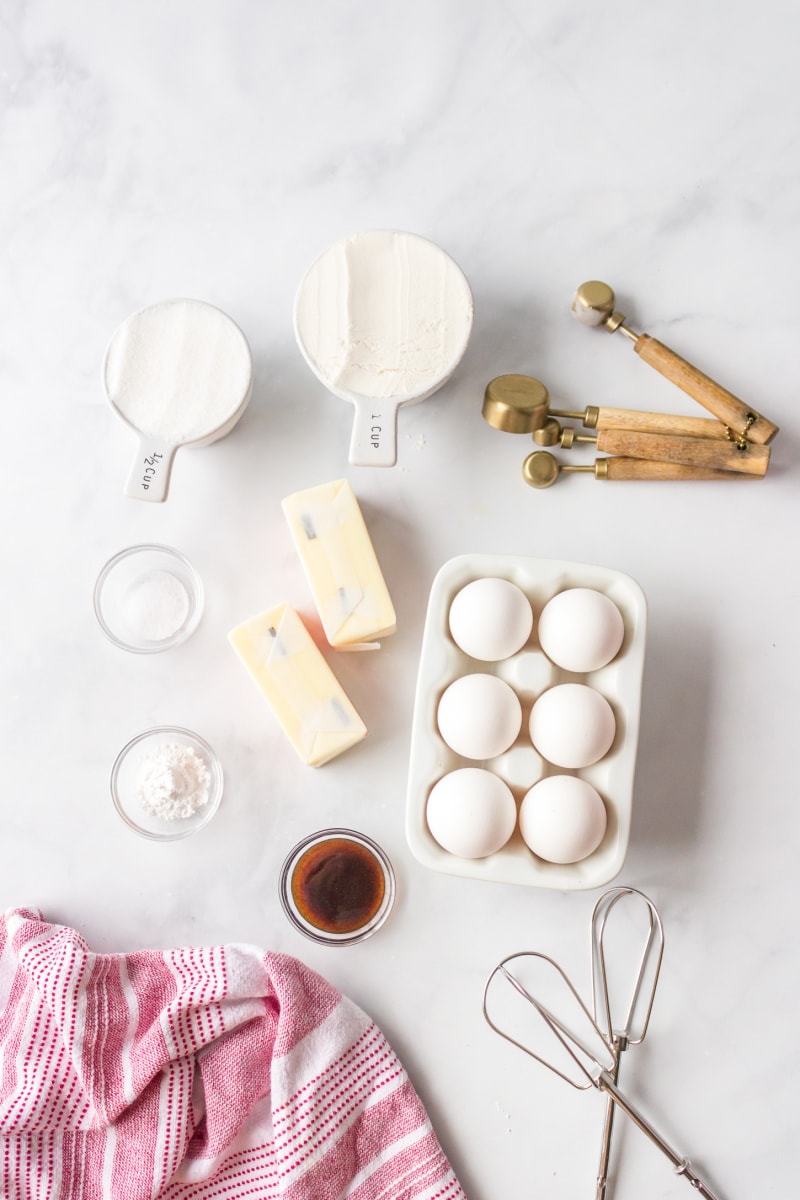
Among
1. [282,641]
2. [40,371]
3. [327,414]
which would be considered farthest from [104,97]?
[282,641]

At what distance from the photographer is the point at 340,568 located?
3.36 feet

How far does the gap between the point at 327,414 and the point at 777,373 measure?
1.54ft

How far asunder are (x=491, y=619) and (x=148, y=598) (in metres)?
0.39

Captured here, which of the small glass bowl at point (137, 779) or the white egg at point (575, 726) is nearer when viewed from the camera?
the white egg at point (575, 726)

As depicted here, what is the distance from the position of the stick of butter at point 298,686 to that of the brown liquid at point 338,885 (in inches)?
4.0

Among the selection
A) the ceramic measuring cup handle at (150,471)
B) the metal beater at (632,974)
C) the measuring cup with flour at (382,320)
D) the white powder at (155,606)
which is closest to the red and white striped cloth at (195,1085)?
the metal beater at (632,974)

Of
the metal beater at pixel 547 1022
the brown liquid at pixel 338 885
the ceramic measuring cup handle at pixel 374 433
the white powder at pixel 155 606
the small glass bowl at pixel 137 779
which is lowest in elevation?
the metal beater at pixel 547 1022

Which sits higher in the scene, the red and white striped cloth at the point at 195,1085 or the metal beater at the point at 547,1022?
the metal beater at the point at 547,1022

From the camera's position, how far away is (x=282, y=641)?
1.03 m

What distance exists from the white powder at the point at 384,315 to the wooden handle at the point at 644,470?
0.19 meters

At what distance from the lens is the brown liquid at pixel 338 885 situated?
1050mm

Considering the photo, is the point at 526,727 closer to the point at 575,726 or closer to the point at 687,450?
the point at 575,726

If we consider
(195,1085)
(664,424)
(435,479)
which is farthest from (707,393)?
(195,1085)

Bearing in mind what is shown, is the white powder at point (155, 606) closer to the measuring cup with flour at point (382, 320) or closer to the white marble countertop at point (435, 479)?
the white marble countertop at point (435, 479)
